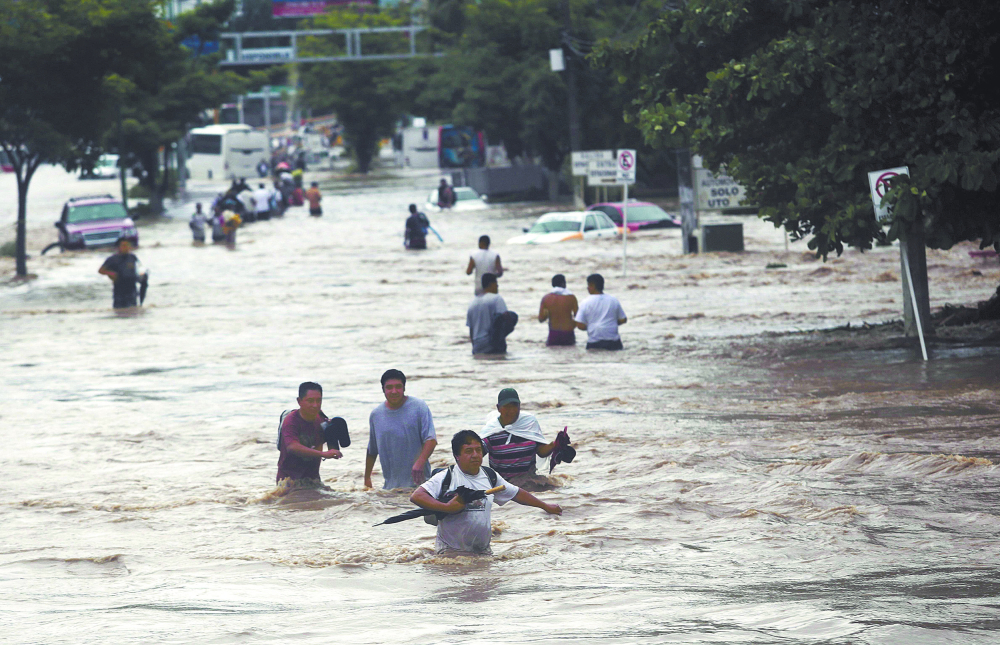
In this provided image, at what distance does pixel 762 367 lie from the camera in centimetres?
1720

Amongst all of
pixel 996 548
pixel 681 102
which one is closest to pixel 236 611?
pixel 996 548

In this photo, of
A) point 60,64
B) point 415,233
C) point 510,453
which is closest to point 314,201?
point 415,233

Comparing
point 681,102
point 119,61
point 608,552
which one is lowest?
point 608,552

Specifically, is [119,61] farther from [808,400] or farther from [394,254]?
[808,400]

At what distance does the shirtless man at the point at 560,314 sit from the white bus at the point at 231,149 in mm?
62277

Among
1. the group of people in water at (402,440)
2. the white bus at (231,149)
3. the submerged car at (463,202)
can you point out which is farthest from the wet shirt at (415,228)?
the white bus at (231,149)

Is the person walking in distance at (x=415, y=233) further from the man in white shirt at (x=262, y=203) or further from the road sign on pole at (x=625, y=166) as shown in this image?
the man in white shirt at (x=262, y=203)

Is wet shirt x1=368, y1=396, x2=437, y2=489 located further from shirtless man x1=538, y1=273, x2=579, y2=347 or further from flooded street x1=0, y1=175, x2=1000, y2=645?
shirtless man x1=538, y1=273, x2=579, y2=347

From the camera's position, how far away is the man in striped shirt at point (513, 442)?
10.7 meters

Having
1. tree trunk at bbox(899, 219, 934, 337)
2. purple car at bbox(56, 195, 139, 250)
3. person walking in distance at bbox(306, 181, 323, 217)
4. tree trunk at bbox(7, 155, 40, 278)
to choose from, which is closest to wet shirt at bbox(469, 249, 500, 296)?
tree trunk at bbox(899, 219, 934, 337)

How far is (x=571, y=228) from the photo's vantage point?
39344 millimetres

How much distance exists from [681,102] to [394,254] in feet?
66.1

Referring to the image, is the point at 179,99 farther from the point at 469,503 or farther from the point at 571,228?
the point at 469,503

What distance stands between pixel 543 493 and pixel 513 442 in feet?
2.75
